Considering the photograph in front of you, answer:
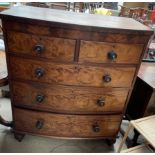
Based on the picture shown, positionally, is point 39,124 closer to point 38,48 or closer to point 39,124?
point 39,124

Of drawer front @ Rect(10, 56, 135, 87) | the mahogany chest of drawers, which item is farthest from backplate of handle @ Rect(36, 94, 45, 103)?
drawer front @ Rect(10, 56, 135, 87)

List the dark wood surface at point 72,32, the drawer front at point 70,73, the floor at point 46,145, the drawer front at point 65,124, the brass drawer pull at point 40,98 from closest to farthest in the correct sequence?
the dark wood surface at point 72,32, the drawer front at point 70,73, the brass drawer pull at point 40,98, the drawer front at point 65,124, the floor at point 46,145

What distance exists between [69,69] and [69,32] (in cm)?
23

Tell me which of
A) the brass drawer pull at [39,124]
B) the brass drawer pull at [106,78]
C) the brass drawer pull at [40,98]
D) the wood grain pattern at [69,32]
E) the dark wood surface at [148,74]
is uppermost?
the wood grain pattern at [69,32]

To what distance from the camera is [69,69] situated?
3.69 feet

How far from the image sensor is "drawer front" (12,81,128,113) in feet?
4.00

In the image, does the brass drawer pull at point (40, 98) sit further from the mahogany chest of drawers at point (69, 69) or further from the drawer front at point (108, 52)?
the drawer front at point (108, 52)

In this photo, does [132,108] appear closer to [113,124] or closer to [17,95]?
[113,124]

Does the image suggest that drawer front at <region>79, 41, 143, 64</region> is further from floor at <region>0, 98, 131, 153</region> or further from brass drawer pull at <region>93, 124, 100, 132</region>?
floor at <region>0, 98, 131, 153</region>

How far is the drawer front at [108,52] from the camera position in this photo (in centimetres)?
105

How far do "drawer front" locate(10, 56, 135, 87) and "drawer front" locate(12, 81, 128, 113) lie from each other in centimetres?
5

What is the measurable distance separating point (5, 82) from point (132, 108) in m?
1.04

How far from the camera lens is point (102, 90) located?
48.2 inches

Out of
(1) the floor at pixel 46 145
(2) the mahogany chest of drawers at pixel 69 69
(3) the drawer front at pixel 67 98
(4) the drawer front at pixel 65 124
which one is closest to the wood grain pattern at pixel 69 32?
(2) the mahogany chest of drawers at pixel 69 69
